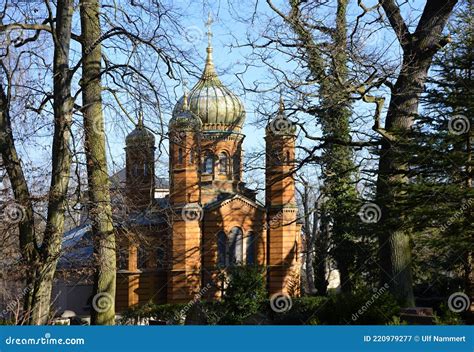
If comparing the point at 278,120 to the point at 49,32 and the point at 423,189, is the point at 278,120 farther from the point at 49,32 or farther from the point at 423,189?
the point at 49,32

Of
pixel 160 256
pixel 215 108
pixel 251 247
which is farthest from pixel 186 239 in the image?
pixel 215 108

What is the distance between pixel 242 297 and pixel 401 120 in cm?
1187

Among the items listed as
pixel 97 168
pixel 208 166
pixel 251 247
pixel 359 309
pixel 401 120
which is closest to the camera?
pixel 97 168

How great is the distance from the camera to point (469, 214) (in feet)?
52.0

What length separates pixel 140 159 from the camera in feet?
45.3

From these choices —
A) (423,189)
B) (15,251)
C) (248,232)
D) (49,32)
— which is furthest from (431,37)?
(248,232)

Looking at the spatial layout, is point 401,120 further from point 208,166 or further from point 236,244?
point 208,166

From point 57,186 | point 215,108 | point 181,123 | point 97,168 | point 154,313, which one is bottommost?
point 154,313

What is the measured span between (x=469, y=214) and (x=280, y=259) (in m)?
22.3

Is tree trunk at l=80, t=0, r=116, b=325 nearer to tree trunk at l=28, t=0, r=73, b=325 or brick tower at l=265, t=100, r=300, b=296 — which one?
tree trunk at l=28, t=0, r=73, b=325

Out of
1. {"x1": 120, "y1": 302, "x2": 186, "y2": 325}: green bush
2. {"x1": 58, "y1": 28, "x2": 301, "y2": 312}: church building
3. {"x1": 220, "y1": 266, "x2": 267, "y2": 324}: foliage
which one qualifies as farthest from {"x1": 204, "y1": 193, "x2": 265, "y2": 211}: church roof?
{"x1": 220, "y1": 266, "x2": 267, "y2": 324}: foliage

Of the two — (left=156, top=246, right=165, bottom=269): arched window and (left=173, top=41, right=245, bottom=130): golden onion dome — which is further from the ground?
(left=173, top=41, right=245, bottom=130): golden onion dome

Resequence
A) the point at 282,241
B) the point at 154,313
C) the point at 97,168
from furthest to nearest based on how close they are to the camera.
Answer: the point at 282,241 < the point at 154,313 < the point at 97,168

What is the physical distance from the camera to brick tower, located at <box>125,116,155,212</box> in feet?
40.9
